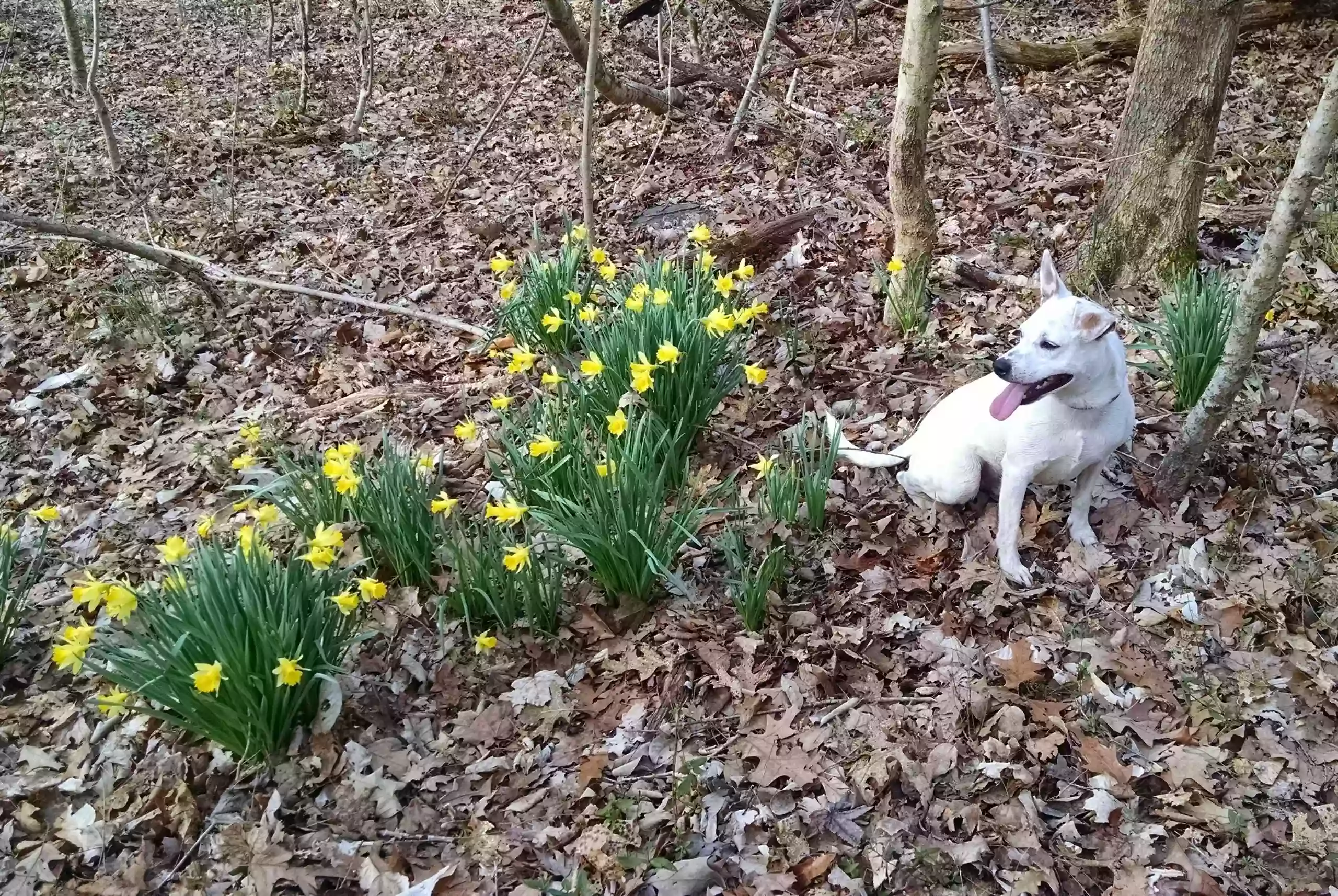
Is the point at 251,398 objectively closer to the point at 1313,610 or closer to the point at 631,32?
the point at 1313,610

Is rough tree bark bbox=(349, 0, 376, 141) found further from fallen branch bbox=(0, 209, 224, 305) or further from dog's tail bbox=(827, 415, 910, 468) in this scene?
dog's tail bbox=(827, 415, 910, 468)

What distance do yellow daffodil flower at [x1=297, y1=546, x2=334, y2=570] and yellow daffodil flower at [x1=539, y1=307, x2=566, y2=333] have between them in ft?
4.14

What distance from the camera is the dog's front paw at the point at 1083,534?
287cm

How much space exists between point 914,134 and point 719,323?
1.61 m

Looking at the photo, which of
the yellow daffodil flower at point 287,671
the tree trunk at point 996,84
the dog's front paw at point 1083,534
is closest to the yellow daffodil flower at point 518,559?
the yellow daffodil flower at point 287,671

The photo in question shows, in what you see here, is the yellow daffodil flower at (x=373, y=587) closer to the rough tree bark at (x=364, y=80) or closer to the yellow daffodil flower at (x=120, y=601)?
the yellow daffodil flower at (x=120, y=601)

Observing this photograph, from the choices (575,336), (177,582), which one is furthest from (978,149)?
(177,582)

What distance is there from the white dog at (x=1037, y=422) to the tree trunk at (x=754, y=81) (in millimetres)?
3681

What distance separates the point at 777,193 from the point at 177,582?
4.38 metres

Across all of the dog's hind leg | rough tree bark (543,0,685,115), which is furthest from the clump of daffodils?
rough tree bark (543,0,685,115)

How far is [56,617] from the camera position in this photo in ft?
10.2

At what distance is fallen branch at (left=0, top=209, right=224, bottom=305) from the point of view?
170 inches

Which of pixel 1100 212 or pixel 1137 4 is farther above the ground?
pixel 1137 4

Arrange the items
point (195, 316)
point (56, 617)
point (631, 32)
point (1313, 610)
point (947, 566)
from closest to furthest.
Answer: point (1313, 610) < point (947, 566) < point (56, 617) < point (195, 316) < point (631, 32)
